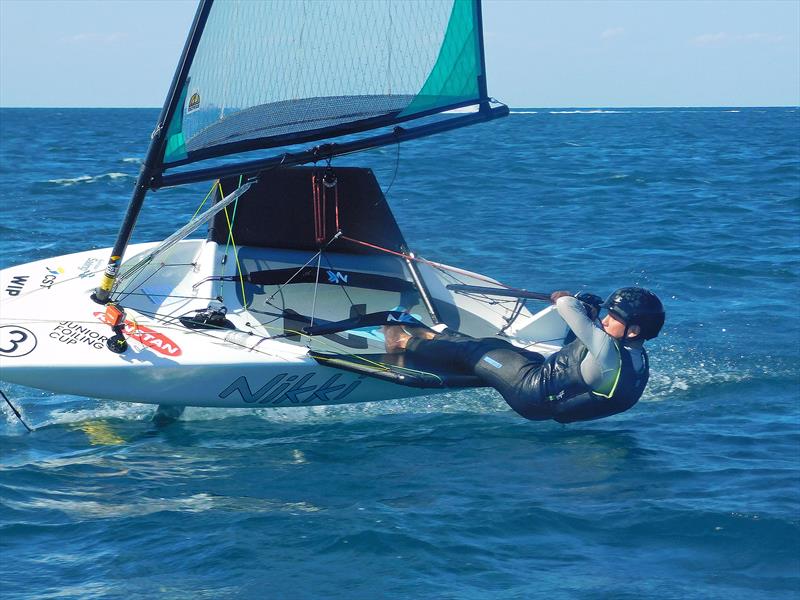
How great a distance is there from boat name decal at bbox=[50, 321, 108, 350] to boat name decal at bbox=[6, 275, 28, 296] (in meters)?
0.69

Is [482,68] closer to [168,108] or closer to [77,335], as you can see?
[168,108]

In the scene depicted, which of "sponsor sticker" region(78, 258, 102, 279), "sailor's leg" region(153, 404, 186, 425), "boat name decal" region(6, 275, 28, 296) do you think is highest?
"sponsor sticker" region(78, 258, 102, 279)

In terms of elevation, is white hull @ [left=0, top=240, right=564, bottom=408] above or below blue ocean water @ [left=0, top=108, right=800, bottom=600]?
above

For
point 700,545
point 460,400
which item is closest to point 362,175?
point 460,400

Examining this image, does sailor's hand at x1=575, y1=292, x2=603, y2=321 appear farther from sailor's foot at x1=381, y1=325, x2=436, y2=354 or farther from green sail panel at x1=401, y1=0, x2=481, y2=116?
green sail panel at x1=401, y1=0, x2=481, y2=116

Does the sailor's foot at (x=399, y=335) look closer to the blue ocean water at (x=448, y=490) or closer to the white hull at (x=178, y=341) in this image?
the white hull at (x=178, y=341)

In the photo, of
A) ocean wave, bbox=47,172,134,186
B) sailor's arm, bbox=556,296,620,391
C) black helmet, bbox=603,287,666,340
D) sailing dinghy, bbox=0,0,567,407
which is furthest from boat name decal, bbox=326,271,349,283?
ocean wave, bbox=47,172,134,186

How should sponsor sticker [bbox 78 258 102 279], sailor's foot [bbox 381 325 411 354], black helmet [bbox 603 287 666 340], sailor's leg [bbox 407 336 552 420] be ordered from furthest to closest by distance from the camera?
sponsor sticker [bbox 78 258 102 279] < sailor's foot [bbox 381 325 411 354] < sailor's leg [bbox 407 336 552 420] < black helmet [bbox 603 287 666 340]

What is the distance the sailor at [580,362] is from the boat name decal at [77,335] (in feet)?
6.59

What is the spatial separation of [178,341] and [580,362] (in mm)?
2445

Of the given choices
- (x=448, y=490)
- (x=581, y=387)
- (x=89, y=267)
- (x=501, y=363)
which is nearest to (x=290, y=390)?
(x=501, y=363)

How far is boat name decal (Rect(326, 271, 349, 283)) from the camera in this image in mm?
8062

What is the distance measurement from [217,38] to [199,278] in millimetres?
1969

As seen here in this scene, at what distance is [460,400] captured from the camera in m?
7.31
